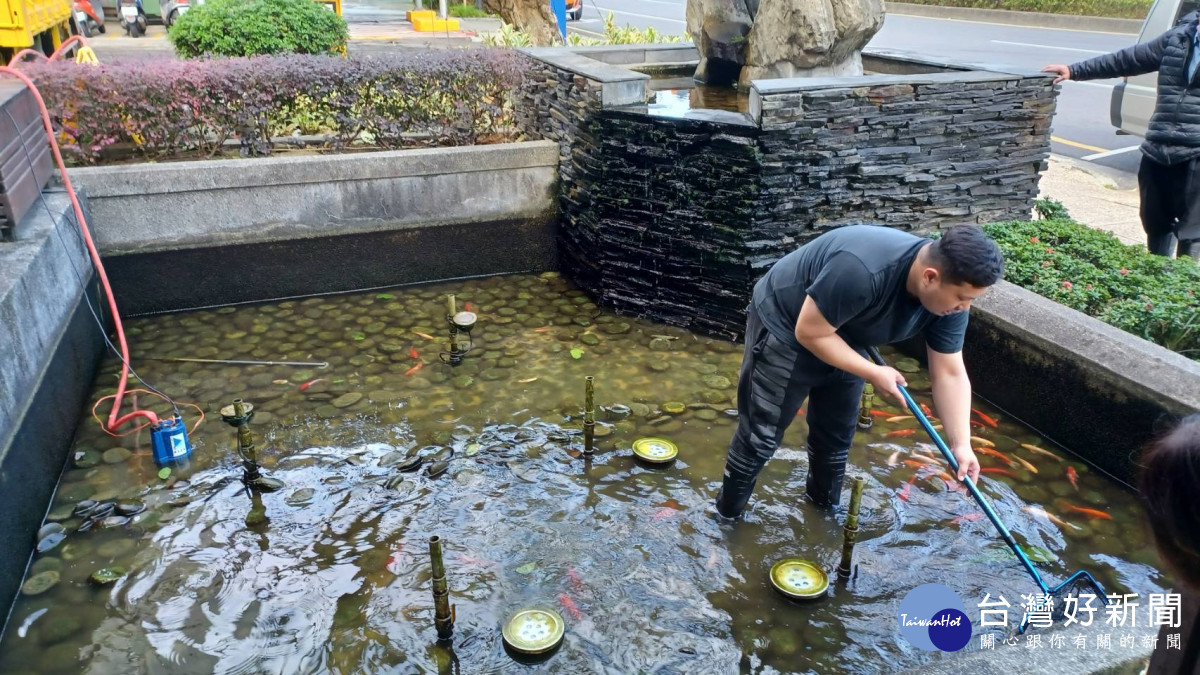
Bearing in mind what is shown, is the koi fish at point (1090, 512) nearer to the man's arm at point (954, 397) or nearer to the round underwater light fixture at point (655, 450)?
the man's arm at point (954, 397)

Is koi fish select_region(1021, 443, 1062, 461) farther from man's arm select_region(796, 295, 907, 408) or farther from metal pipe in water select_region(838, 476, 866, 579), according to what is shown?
man's arm select_region(796, 295, 907, 408)

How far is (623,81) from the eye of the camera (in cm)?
645

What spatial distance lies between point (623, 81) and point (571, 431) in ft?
9.59

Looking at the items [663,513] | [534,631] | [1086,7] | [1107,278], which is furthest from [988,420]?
[1086,7]

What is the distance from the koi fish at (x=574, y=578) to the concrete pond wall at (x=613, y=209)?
2.94m

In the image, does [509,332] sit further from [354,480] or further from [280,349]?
[354,480]

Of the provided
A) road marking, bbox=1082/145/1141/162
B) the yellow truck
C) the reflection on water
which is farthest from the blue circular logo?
the yellow truck

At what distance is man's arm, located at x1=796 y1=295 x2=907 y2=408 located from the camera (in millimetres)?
→ 3361

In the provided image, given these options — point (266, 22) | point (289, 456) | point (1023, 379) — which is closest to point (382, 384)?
point (289, 456)

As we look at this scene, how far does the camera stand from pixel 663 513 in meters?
4.36

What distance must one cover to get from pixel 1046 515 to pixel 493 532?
2.89 m

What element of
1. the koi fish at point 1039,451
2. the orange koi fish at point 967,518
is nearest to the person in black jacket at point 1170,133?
the koi fish at point 1039,451

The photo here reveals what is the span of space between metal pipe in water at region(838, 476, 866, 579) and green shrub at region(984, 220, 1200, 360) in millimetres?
2370

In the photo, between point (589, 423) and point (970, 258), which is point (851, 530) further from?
point (589, 423)
